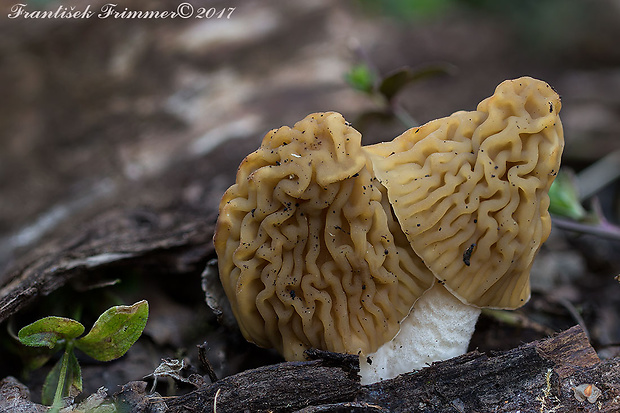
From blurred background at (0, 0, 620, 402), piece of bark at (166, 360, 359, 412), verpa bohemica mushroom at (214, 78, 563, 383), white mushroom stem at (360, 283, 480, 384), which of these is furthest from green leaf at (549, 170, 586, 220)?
piece of bark at (166, 360, 359, 412)

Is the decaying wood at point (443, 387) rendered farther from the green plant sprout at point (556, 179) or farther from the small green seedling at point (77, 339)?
the green plant sprout at point (556, 179)

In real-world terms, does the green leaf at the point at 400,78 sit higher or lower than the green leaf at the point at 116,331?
higher

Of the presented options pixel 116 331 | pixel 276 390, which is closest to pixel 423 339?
pixel 276 390

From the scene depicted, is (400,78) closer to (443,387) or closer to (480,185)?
(480,185)

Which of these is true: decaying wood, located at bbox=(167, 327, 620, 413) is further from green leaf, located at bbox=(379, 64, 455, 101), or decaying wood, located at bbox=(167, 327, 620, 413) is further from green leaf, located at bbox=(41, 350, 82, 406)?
green leaf, located at bbox=(379, 64, 455, 101)

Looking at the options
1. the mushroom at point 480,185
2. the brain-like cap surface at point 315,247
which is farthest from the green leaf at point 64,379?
the mushroom at point 480,185
